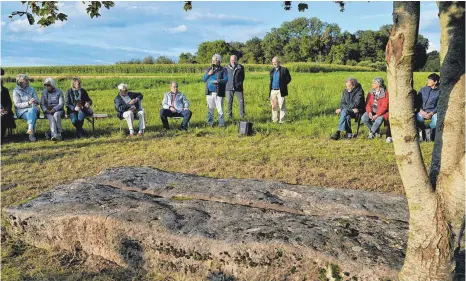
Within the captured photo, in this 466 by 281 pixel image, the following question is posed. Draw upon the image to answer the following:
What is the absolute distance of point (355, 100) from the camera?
36.4 feet

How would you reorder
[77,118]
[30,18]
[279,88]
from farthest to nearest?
[279,88]
[77,118]
[30,18]

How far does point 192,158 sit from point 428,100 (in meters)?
5.20

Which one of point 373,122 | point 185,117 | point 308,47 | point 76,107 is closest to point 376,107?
point 373,122

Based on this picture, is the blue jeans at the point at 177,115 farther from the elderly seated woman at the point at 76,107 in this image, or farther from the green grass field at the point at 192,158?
the elderly seated woman at the point at 76,107

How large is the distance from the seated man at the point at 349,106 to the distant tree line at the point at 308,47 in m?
54.1

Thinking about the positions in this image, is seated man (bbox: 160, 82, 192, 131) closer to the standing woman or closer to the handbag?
the handbag

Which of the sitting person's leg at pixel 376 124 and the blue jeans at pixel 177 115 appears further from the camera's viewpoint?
the blue jeans at pixel 177 115

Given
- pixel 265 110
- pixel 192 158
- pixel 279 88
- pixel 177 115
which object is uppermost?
pixel 279 88

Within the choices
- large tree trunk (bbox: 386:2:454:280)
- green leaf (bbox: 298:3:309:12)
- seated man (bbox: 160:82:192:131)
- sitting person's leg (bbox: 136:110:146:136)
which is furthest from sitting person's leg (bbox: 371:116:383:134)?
large tree trunk (bbox: 386:2:454:280)

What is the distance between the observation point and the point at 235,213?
185 inches

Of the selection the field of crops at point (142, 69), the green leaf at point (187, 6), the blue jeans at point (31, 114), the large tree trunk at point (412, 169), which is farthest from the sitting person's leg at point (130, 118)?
the field of crops at point (142, 69)

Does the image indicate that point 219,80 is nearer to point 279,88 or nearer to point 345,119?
point 279,88

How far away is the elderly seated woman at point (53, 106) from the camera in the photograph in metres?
11.2

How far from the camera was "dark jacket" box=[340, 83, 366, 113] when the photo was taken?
11078 millimetres
